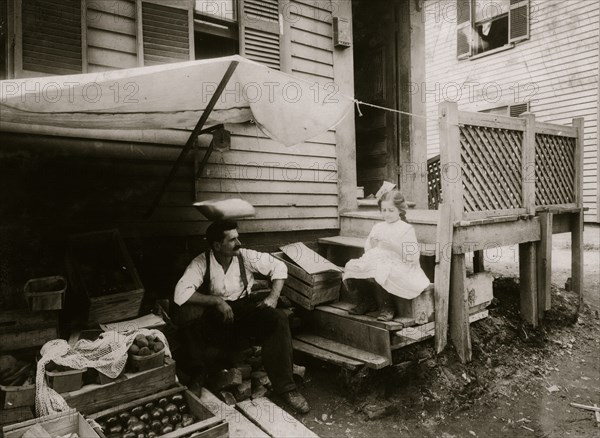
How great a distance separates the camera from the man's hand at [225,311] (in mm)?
4055

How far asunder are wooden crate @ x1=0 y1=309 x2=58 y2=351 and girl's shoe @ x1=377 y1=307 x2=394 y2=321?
314 cm

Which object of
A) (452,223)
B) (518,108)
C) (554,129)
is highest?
(518,108)

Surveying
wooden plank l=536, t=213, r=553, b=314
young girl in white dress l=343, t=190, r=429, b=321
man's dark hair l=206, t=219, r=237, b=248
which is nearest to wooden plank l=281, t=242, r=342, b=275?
young girl in white dress l=343, t=190, r=429, b=321

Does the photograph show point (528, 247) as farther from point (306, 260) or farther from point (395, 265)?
point (306, 260)

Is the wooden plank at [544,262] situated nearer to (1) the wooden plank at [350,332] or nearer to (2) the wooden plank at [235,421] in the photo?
(1) the wooden plank at [350,332]

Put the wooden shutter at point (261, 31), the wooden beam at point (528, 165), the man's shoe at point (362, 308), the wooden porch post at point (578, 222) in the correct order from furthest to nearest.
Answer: the wooden porch post at point (578, 222), the wooden beam at point (528, 165), the wooden shutter at point (261, 31), the man's shoe at point (362, 308)

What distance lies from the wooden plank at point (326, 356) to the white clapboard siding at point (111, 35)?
3722mm

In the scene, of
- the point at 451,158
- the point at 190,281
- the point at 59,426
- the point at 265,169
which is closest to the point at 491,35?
the point at 451,158

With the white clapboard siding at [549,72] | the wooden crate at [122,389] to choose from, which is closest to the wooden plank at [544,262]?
the wooden crate at [122,389]

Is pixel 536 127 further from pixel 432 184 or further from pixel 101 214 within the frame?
pixel 101 214

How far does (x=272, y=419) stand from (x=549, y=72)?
1288 cm

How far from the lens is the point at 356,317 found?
190 inches

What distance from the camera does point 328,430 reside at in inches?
161

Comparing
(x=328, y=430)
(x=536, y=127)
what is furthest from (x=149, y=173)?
(x=536, y=127)
